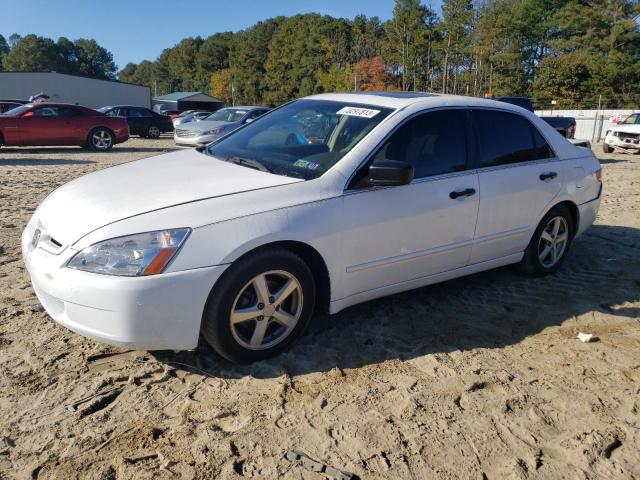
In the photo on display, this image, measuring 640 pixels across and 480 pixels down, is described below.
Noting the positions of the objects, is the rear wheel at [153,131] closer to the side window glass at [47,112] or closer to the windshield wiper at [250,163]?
the side window glass at [47,112]

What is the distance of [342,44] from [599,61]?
30061 mm

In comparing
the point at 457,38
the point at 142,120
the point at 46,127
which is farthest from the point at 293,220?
the point at 457,38

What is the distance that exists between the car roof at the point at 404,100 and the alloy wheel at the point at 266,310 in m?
1.54

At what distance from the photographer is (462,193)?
398 cm

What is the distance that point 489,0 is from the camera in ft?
168

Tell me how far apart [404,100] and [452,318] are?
1625 mm

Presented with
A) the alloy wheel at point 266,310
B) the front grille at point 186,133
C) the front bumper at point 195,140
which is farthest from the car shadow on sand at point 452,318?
the front grille at point 186,133

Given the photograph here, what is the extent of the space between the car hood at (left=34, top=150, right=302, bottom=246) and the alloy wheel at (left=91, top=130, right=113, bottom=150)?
47.7 feet

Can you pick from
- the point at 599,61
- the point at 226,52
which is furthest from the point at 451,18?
the point at 226,52

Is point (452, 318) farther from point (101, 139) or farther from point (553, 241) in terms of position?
point (101, 139)

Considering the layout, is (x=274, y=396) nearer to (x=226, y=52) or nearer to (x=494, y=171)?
(x=494, y=171)

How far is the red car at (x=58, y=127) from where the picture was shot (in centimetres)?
1562

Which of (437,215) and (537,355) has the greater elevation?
(437,215)

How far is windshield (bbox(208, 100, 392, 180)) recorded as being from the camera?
363cm
